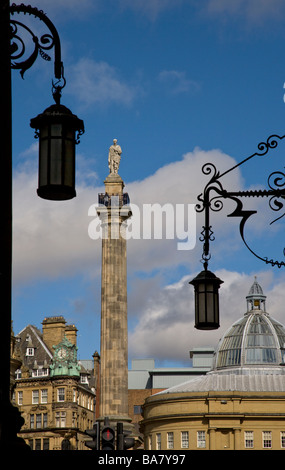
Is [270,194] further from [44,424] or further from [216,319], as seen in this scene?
[44,424]

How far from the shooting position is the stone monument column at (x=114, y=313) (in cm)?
6631

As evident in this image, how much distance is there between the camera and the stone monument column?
6631 centimetres

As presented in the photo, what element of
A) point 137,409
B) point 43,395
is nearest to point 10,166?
Answer: point 43,395

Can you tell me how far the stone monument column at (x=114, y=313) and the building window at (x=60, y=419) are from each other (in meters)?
47.1

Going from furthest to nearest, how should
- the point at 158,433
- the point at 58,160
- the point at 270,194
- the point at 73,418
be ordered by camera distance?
1. the point at 73,418
2. the point at 158,433
3. the point at 270,194
4. the point at 58,160

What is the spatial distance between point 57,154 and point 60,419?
105045 mm

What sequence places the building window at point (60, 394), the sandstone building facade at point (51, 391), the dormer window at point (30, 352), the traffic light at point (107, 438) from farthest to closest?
1. the dormer window at point (30, 352)
2. the building window at point (60, 394)
3. the sandstone building facade at point (51, 391)
4. the traffic light at point (107, 438)

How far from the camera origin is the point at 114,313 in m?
67.6

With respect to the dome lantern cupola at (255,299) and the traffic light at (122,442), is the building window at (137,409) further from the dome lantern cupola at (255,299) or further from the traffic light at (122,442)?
the traffic light at (122,442)

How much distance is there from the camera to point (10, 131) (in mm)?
10875

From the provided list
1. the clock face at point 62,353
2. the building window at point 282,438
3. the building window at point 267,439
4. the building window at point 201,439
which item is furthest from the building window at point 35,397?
the building window at point 282,438
